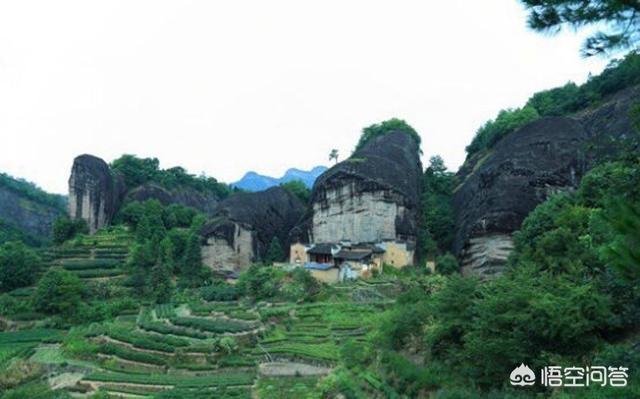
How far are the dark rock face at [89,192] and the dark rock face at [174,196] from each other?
641 centimetres

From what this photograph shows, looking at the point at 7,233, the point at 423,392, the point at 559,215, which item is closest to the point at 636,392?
the point at 423,392

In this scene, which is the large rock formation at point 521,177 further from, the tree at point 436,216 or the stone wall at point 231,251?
the stone wall at point 231,251

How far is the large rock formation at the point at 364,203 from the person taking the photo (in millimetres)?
41062

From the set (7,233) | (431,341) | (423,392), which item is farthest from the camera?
(7,233)

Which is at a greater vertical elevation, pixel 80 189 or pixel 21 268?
pixel 80 189

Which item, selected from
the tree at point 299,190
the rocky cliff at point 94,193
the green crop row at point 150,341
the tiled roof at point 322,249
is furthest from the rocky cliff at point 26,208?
the green crop row at point 150,341

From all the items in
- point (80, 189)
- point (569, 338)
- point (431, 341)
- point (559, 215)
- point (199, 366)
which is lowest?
point (199, 366)

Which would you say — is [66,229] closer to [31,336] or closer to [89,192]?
[89,192]

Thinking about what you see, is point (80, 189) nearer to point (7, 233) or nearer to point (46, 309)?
point (7, 233)

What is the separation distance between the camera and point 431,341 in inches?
601

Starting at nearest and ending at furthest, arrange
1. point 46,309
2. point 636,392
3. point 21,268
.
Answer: point 636,392 < point 46,309 < point 21,268

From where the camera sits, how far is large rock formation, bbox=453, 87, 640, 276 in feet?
110

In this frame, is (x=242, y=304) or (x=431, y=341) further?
(x=242, y=304)

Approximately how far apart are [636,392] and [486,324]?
4.25 metres
